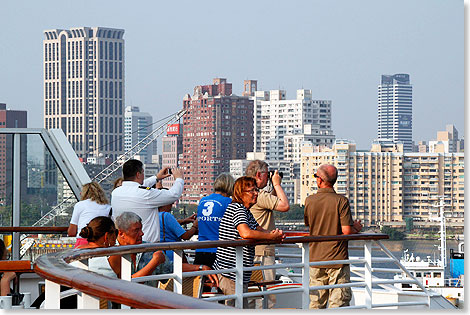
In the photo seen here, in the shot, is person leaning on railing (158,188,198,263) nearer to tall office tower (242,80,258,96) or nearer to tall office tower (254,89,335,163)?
tall office tower (254,89,335,163)

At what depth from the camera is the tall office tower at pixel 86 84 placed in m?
138

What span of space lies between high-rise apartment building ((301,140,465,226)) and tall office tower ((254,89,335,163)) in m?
18.0

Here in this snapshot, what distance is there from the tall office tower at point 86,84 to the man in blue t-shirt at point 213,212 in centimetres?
13072

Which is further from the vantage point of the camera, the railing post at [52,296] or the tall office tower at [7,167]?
the tall office tower at [7,167]

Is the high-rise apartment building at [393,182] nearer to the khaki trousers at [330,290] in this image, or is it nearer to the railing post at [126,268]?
the khaki trousers at [330,290]

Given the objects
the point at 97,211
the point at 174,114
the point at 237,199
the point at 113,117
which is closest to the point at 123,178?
the point at 97,211

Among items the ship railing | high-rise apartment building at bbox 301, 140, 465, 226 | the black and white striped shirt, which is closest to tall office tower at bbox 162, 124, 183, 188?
high-rise apartment building at bbox 301, 140, 465, 226

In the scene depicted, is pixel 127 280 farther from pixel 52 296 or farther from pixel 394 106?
pixel 394 106

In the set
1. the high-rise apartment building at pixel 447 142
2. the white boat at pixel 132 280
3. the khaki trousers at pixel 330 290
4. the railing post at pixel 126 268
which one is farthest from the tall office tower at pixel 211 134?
the railing post at pixel 126 268

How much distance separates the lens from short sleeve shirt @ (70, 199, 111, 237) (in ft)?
15.1

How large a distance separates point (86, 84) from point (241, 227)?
484 feet

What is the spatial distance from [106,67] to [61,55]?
7688 mm

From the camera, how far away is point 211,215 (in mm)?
4348

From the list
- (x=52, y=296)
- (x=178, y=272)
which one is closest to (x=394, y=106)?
(x=178, y=272)
